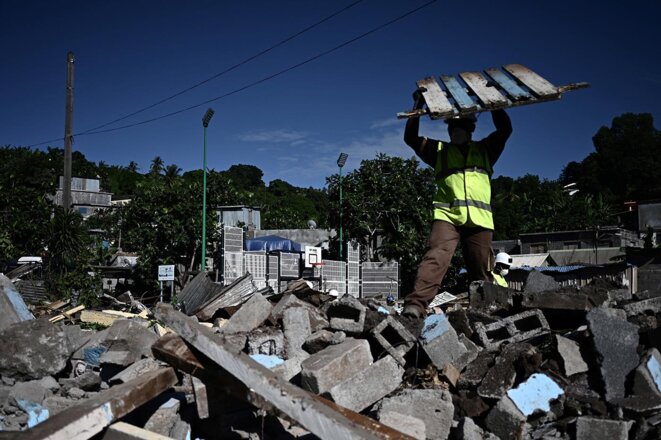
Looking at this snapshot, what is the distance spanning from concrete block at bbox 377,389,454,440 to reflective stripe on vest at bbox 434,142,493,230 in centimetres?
195

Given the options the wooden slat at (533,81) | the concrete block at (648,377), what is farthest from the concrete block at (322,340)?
the wooden slat at (533,81)

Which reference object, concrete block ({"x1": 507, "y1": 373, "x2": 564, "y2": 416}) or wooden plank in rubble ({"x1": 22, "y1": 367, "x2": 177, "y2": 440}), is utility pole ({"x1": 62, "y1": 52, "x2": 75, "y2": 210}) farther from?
concrete block ({"x1": 507, "y1": 373, "x2": 564, "y2": 416})

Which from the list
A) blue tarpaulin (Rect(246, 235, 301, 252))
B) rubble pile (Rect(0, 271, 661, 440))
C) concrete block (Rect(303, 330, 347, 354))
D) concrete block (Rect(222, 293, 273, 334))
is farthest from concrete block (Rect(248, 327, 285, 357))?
blue tarpaulin (Rect(246, 235, 301, 252))

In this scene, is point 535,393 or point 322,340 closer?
point 535,393

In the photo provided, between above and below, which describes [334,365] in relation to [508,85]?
below

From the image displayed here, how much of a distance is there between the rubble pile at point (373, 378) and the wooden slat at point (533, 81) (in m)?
1.72

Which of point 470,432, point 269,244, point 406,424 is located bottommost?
point 470,432

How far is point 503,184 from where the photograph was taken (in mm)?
77688

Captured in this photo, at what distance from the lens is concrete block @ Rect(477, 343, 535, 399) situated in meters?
3.97

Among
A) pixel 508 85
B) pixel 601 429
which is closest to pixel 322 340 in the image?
pixel 601 429

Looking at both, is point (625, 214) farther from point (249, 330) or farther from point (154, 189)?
point (249, 330)

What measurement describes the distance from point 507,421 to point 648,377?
3.24 ft

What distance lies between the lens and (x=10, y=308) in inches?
280

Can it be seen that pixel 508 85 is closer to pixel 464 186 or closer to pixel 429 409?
pixel 464 186
